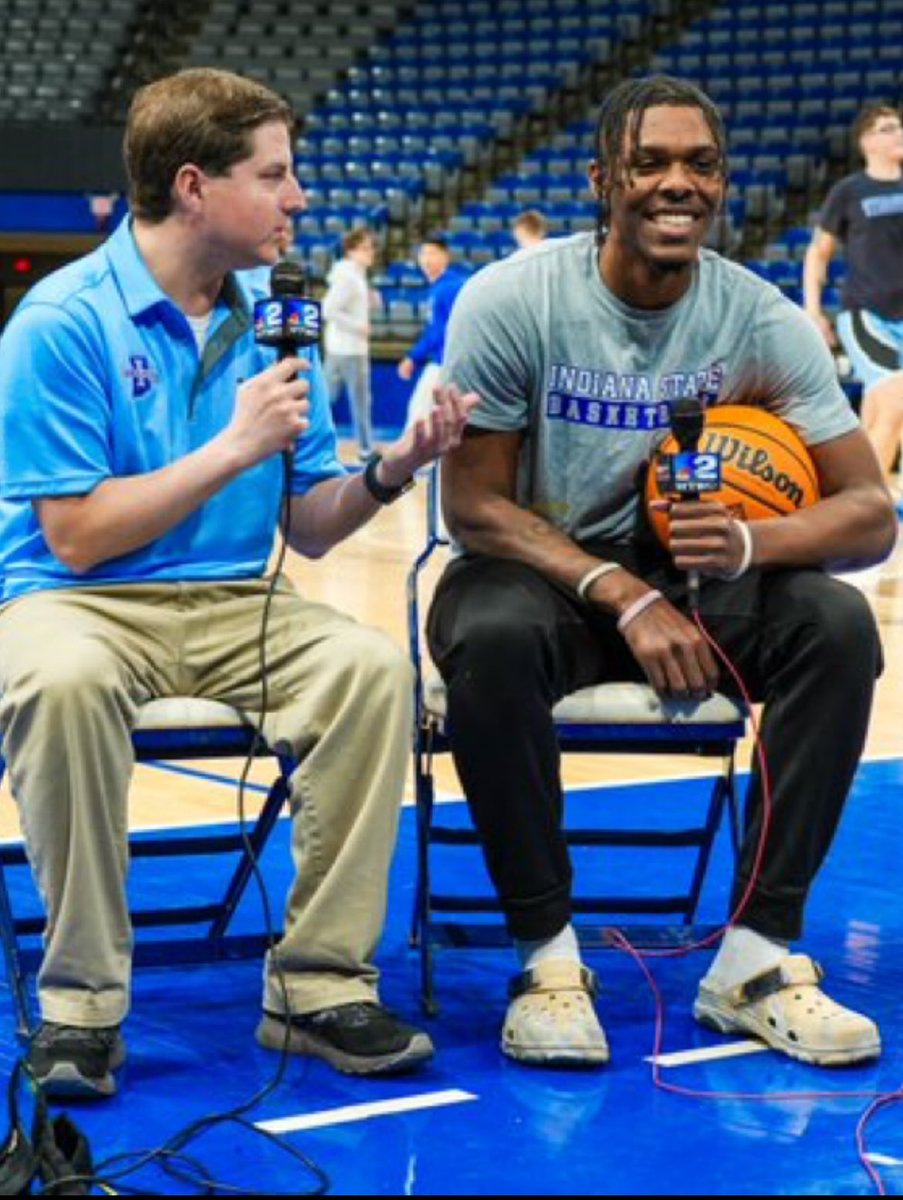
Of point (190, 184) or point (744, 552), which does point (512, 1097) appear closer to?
point (744, 552)

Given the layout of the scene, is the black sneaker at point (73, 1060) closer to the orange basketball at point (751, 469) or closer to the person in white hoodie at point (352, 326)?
the orange basketball at point (751, 469)

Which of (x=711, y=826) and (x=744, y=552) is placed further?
(x=711, y=826)

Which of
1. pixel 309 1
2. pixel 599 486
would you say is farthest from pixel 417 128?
pixel 599 486

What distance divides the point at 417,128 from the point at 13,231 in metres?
4.14

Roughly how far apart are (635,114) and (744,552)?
0.72 meters

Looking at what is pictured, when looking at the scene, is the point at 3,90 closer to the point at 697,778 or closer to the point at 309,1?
the point at 309,1

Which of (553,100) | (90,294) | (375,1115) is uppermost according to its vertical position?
(90,294)

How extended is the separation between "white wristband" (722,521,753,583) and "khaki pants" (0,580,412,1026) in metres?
0.56

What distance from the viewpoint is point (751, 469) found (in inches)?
146

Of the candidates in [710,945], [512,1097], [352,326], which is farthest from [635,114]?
[352,326]

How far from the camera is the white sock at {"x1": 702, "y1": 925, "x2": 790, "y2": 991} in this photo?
3.55m

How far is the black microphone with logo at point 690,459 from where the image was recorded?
3.42m

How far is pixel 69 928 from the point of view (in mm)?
3203

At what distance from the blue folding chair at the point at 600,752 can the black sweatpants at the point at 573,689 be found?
0.07 metres
